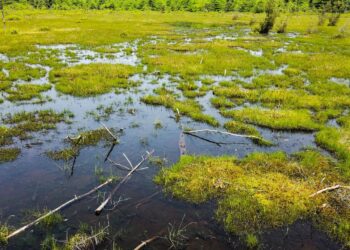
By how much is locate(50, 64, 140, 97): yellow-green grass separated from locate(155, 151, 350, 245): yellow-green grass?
44.3 ft

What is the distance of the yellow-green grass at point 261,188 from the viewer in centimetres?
1092

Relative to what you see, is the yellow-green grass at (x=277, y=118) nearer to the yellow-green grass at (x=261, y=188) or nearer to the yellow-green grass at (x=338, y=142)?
the yellow-green grass at (x=338, y=142)

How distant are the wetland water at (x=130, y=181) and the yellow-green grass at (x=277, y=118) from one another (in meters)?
0.61

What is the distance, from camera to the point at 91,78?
28.0 meters

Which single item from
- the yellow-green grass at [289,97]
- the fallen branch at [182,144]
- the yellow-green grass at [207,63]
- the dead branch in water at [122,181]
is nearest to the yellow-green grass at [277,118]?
the yellow-green grass at [289,97]

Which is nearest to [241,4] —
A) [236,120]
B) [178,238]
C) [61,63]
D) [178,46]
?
[178,46]

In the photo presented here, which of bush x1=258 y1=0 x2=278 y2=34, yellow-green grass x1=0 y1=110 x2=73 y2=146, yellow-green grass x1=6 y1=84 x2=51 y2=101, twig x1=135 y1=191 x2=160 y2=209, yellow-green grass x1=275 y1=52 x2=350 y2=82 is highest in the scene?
bush x1=258 y1=0 x2=278 y2=34

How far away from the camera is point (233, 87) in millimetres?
25797

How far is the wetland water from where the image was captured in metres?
10.2

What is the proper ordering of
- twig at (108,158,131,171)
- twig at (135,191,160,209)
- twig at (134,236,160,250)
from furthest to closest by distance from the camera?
twig at (108,158,131,171)
twig at (135,191,160,209)
twig at (134,236,160,250)

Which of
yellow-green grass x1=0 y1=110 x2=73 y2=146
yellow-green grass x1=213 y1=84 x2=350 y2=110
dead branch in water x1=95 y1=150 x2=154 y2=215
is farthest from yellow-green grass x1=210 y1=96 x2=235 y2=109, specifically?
yellow-green grass x1=0 y1=110 x2=73 y2=146

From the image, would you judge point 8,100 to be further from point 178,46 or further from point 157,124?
point 178,46

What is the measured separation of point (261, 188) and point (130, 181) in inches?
202

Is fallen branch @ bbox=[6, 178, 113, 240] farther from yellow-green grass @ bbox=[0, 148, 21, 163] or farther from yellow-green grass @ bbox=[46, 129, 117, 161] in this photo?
yellow-green grass @ bbox=[0, 148, 21, 163]
